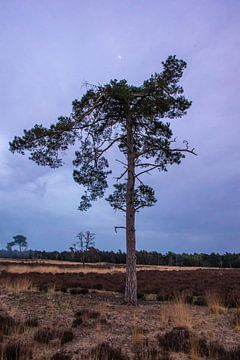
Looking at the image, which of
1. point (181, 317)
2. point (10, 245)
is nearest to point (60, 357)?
point (181, 317)

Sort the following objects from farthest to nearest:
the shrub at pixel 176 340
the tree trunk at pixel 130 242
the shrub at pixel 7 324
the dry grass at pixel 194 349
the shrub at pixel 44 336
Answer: the tree trunk at pixel 130 242 < the shrub at pixel 7 324 < the shrub at pixel 44 336 < the shrub at pixel 176 340 < the dry grass at pixel 194 349

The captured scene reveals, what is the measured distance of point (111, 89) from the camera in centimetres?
1502

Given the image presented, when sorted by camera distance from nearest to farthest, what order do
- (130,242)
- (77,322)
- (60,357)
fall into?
1. (60,357)
2. (77,322)
3. (130,242)

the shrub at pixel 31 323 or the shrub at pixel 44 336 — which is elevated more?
the shrub at pixel 31 323

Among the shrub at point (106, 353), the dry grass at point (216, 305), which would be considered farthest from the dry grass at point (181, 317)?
the shrub at point (106, 353)

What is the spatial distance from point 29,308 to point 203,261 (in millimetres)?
88025

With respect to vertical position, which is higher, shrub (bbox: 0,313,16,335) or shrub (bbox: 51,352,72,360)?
shrub (bbox: 0,313,16,335)

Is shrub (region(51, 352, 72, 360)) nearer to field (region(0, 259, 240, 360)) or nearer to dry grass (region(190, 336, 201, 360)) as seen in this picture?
field (region(0, 259, 240, 360))

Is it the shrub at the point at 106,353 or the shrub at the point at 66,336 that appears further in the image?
the shrub at the point at 66,336

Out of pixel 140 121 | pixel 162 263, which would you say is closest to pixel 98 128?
pixel 140 121

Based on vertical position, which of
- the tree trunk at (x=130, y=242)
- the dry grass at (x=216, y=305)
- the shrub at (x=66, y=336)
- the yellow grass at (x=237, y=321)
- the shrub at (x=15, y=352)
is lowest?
the shrub at (x=15, y=352)

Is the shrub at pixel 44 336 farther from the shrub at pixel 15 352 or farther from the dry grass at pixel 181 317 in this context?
the dry grass at pixel 181 317

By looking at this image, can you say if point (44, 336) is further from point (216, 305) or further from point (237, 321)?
point (216, 305)

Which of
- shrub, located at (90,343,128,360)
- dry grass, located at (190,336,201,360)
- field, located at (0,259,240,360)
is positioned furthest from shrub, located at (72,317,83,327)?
dry grass, located at (190,336,201,360)
